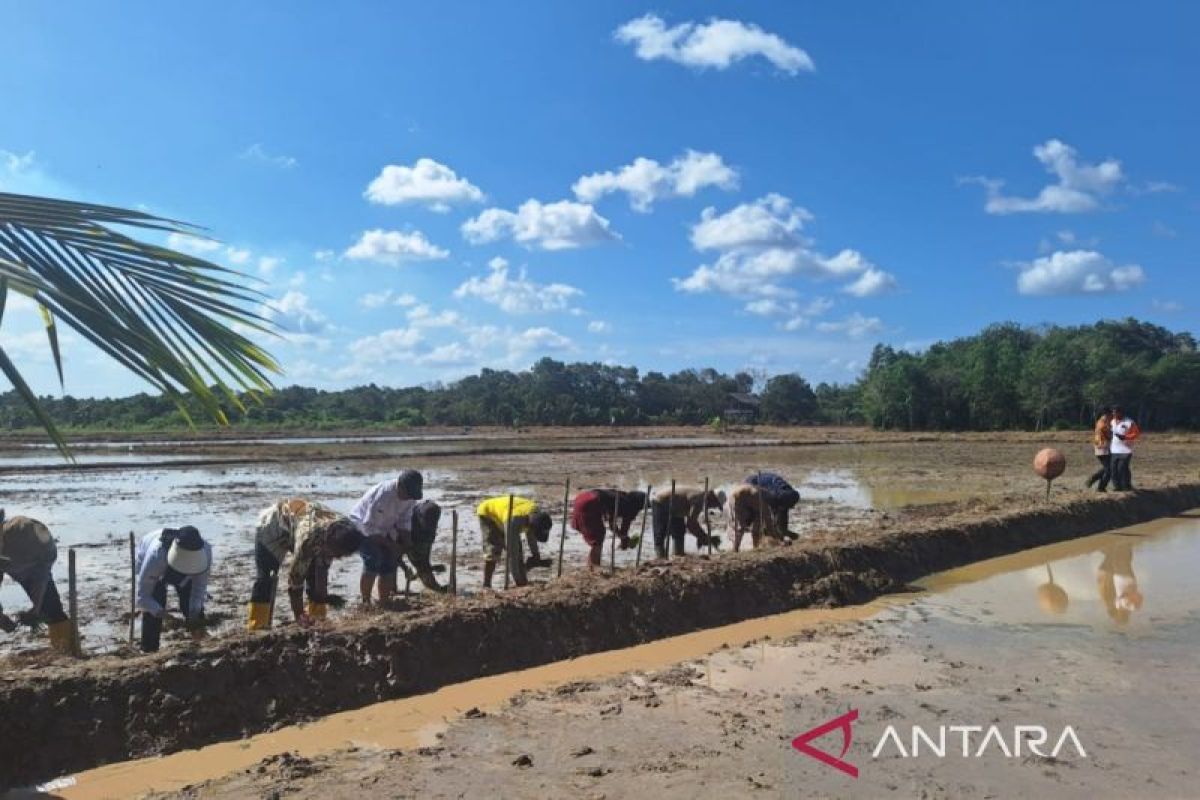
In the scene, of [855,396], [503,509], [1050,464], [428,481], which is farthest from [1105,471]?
[855,396]

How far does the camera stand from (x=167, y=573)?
6.06m

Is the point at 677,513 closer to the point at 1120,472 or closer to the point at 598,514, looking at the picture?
the point at 598,514

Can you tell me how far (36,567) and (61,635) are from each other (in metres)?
0.52

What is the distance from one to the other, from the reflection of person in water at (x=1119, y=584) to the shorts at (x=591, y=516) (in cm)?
468

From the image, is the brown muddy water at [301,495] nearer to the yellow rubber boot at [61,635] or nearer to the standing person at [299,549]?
the yellow rubber boot at [61,635]

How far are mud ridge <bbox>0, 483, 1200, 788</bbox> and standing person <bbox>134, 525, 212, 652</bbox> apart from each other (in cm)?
62

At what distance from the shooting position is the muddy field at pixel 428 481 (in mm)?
9617

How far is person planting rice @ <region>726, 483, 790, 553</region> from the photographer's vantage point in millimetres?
9797

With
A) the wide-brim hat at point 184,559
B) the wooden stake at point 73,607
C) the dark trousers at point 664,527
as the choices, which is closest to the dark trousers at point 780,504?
the dark trousers at point 664,527

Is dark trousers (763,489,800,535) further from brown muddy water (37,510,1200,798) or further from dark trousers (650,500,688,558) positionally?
brown muddy water (37,510,1200,798)

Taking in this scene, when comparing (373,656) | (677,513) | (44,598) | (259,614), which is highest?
(677,513)

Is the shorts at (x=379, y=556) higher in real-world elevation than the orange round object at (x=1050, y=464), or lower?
lower

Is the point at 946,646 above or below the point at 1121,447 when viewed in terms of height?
below

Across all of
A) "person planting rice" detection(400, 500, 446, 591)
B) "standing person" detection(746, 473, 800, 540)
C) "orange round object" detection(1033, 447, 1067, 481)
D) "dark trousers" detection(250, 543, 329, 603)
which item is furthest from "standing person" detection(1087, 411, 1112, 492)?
"dark trousers" detection(250, 543, 329, 603)
